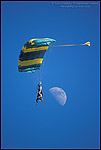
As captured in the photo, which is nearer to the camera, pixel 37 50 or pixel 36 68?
pixel 37 50

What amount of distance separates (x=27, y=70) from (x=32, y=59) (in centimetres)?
86

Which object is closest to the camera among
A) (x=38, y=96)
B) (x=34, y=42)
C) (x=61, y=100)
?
(x=34, y=42)

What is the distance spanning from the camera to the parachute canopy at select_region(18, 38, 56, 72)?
54.5 ft

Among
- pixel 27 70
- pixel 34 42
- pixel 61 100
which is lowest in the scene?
pixel 61 100

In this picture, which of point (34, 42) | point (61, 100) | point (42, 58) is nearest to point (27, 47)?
point (34, 42)

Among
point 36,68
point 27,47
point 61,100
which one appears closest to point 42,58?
point 36,68

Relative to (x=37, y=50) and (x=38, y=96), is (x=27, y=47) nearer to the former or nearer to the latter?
(x=37, y=50)

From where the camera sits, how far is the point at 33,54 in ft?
59.1

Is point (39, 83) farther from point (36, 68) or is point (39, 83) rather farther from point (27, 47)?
point (27, 47)

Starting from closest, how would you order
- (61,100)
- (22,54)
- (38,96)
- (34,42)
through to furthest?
(34,42)
(22,54)
(38,96)
(61,100)

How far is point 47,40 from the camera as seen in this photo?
16.6 metres

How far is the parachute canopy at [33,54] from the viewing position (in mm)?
16609

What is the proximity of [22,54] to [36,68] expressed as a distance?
2014 millimetres

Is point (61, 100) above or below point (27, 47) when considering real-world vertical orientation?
below
